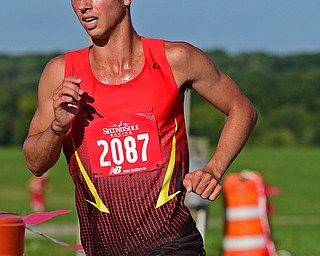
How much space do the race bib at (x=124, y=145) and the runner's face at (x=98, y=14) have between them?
0.41 m

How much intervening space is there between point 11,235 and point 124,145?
0.78 m

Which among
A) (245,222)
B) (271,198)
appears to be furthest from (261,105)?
(245,222)

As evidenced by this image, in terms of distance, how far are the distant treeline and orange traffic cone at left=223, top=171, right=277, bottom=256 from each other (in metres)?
56.6

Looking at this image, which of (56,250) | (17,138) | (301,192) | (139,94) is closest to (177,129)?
(139,94)

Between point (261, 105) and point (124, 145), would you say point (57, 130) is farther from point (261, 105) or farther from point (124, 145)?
point (261, 105)

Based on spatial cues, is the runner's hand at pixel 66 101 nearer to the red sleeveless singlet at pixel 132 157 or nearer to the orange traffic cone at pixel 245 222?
the red sleeveless singlet at pixel 132 157

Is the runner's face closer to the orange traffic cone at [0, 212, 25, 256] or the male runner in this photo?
the male runner

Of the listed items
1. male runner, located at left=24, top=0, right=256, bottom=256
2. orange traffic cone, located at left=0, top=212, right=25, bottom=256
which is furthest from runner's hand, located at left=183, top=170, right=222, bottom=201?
orange traffic cone, located at left=0, top=212, right=25, bottom=256

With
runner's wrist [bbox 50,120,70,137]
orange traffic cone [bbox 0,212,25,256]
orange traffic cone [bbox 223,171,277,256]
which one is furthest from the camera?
orange traffic cone [bbox 223,171,277,256]

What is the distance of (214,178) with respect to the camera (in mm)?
5184

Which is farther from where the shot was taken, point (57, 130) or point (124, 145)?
point (124, 145)

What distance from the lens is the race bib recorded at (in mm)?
5387

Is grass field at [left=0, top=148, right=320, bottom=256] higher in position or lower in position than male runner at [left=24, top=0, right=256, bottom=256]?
lower

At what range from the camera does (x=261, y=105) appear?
7594cm
